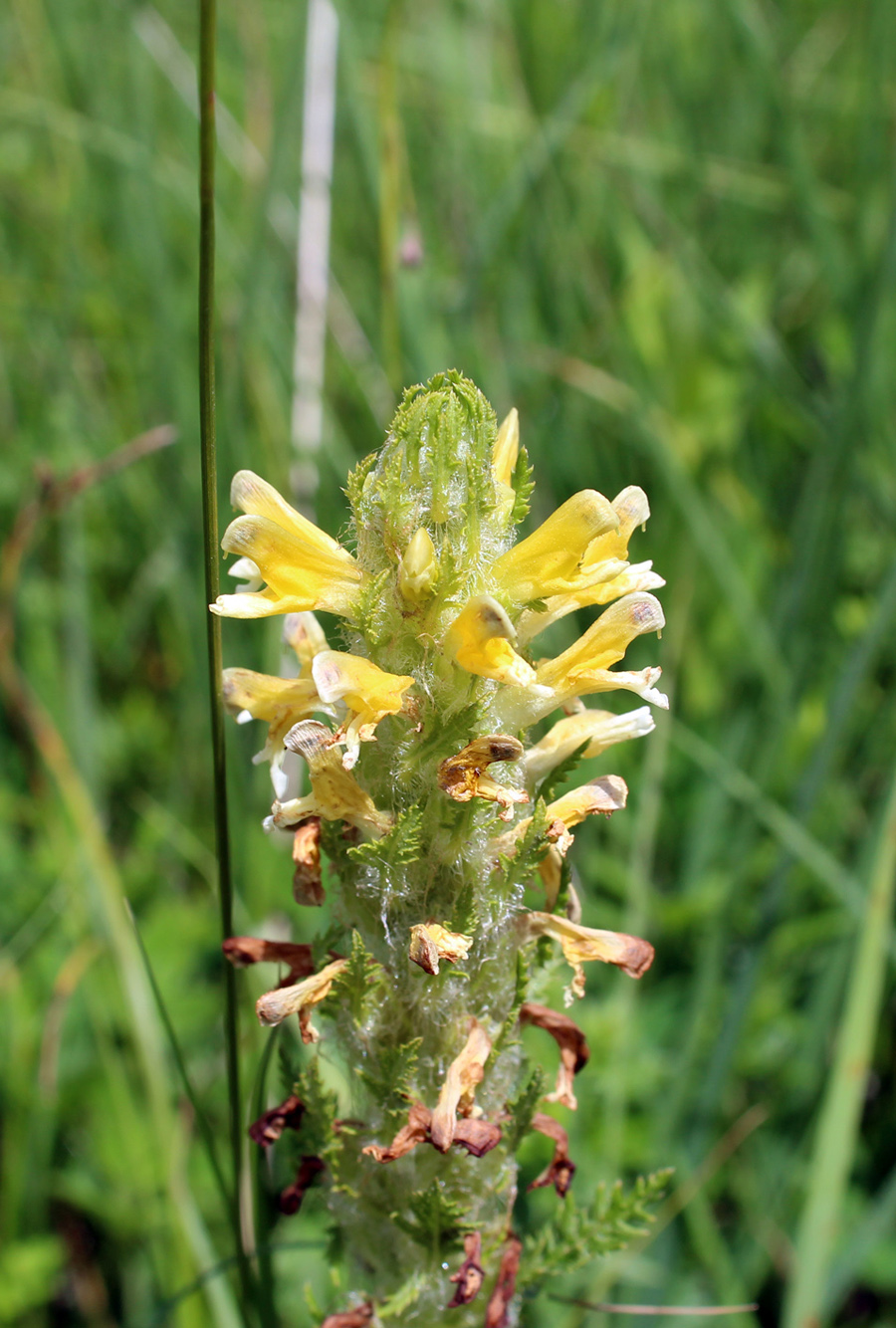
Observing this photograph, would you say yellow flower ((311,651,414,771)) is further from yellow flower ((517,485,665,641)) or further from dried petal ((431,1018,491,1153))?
dried petal ((431,1018,491,1153))

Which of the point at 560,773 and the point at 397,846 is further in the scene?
the point at 560,773

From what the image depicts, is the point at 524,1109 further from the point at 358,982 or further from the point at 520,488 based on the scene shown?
the point at 520,488

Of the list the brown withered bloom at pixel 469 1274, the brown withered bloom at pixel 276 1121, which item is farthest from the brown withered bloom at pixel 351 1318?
the brown withered bloom at pixel 276 1121

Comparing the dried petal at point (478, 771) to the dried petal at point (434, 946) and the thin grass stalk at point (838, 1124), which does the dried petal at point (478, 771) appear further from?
the thin grass stalk at point (838, 1124)

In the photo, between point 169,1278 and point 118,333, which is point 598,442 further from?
point 169,1278

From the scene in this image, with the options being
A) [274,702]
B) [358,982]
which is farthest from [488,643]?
[358,982]

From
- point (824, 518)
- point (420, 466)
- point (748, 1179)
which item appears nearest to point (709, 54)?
point (824, 518)

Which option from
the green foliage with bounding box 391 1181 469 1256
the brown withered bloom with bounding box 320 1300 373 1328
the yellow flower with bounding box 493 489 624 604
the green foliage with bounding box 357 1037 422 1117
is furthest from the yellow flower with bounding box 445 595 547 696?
the brown withered bloom with bounding box 320 1300 373 1328

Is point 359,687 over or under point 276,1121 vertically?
over
